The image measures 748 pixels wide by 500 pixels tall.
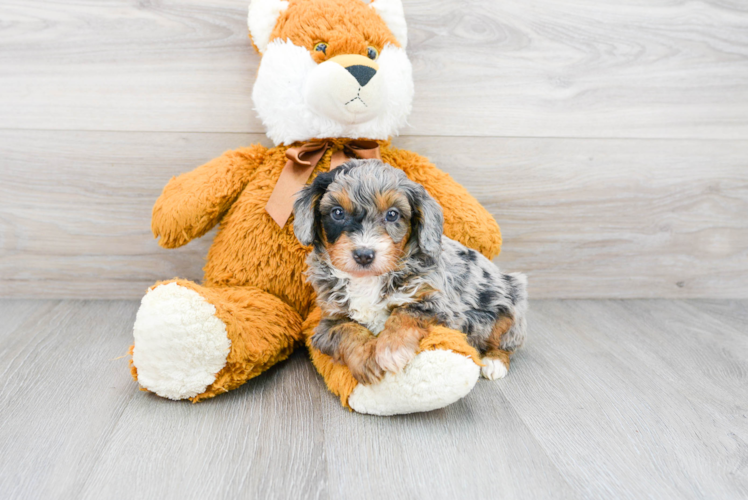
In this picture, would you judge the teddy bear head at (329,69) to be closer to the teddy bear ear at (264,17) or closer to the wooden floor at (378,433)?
the teddy bear ear at (264,17)

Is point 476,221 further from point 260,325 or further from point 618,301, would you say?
point 618,301

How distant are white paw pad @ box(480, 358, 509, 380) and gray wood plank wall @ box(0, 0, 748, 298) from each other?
0.75 meters

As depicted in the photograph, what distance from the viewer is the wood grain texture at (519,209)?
205 cm

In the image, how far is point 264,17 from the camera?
1.70 m

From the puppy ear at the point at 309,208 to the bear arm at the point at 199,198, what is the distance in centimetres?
44

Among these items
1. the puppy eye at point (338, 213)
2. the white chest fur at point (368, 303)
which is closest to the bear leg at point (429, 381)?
the white chest fur at point (368, 303)

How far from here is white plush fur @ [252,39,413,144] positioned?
61.2 inches

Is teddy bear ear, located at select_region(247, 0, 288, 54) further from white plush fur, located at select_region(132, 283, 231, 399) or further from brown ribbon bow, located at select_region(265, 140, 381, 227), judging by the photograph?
white plush fur, located at select_region(132, 283, 231, 399)

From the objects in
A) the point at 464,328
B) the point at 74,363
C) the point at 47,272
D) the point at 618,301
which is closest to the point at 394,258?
the point at 464,328

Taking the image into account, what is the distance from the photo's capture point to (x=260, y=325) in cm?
156

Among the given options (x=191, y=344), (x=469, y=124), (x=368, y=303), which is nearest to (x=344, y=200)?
(x=368, y=303)

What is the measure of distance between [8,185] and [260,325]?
4.36 feet

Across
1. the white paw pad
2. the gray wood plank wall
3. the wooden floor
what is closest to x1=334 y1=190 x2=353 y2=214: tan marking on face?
the wooden floor

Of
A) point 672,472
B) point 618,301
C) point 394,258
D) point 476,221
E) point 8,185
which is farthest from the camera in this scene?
point 618,301
